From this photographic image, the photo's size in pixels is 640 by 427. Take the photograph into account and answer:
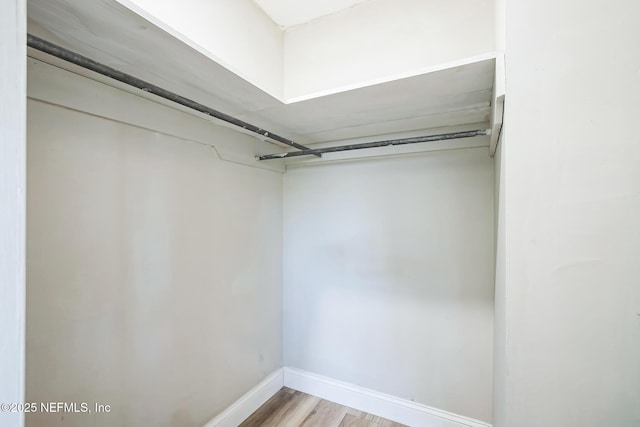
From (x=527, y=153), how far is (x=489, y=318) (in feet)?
4.20

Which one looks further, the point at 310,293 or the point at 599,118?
the point at 310,293

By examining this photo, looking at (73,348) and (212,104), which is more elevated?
(212,104)

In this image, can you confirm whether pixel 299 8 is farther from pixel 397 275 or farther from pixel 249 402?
pixel 249 402

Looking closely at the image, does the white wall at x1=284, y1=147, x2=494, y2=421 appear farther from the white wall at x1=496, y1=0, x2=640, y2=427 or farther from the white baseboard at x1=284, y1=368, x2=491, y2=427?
the white wall at x1=496, y1=0, x2=640, y2=427

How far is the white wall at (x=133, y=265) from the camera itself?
1.04 m

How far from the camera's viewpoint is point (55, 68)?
3.40ft

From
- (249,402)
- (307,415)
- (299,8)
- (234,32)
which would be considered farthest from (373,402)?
(299,8)

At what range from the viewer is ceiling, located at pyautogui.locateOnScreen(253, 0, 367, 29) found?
1569 millimetres

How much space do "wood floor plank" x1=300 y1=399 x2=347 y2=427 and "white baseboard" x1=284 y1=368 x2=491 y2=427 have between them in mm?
48

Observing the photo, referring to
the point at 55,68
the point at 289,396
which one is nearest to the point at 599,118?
the point at 55,68

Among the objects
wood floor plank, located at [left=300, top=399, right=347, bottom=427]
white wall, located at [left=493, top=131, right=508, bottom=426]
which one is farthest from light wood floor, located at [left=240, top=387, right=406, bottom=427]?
white wall, located at [left=493, top=131, right=508, bottom=426]
